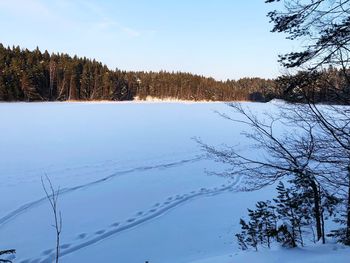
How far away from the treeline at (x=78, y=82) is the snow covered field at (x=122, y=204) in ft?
65.3

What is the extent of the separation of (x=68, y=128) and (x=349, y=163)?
19517 mm

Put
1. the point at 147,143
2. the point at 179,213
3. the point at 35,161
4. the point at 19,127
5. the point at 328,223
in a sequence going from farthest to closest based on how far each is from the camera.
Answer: the point at 19,127 → the point at 147,143 → the point at 35,161 → the point at 179,213 → the point at 328,223

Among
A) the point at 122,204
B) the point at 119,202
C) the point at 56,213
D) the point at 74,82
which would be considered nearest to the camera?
the point at 56,213

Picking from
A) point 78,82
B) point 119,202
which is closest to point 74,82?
point 78,82

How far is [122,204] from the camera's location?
8500 mm

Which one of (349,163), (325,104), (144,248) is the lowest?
(144,248)

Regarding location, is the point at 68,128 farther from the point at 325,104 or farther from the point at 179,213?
the point at 325,104

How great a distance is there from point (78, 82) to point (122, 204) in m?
63.6

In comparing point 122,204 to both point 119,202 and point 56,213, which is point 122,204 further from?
point 56,213

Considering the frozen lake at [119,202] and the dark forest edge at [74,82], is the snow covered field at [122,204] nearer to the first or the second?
the frozen lake at [119,202]

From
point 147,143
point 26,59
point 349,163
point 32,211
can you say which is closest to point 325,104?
point 349,163

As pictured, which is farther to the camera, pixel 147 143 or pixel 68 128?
pixel 68 128

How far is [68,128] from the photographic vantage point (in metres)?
21.8

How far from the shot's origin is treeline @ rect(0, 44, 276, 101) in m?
54.0
